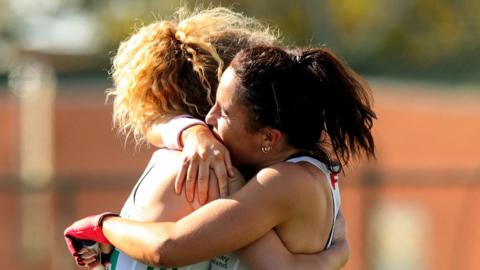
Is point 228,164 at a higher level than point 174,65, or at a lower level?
lower

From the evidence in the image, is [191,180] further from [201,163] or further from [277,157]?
[277,157]

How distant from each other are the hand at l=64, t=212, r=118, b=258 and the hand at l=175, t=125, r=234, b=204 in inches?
11.7

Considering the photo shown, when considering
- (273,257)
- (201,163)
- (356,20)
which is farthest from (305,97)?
(356,20)

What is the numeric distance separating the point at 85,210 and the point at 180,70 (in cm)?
896

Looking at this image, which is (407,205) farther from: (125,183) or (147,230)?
(147,230)

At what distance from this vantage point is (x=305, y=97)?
3578mm

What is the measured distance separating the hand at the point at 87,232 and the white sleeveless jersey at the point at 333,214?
34 cm

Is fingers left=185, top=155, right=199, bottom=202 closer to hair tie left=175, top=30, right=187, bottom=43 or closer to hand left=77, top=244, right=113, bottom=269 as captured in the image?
hand left=77, top=244, right=113, bottom=269

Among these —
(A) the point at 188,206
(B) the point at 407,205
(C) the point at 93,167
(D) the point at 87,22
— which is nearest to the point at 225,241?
(A) the point at 188,206

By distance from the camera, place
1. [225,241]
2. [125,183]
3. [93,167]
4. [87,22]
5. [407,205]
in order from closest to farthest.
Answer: [225,241], [125,183], [407,205], [93,167], [87,22]

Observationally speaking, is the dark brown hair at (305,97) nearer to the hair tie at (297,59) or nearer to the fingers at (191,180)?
the hair tie at (297,59)

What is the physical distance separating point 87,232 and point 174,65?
55 cm

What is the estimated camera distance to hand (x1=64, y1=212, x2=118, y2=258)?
3738mm

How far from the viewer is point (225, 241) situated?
3486 mm
